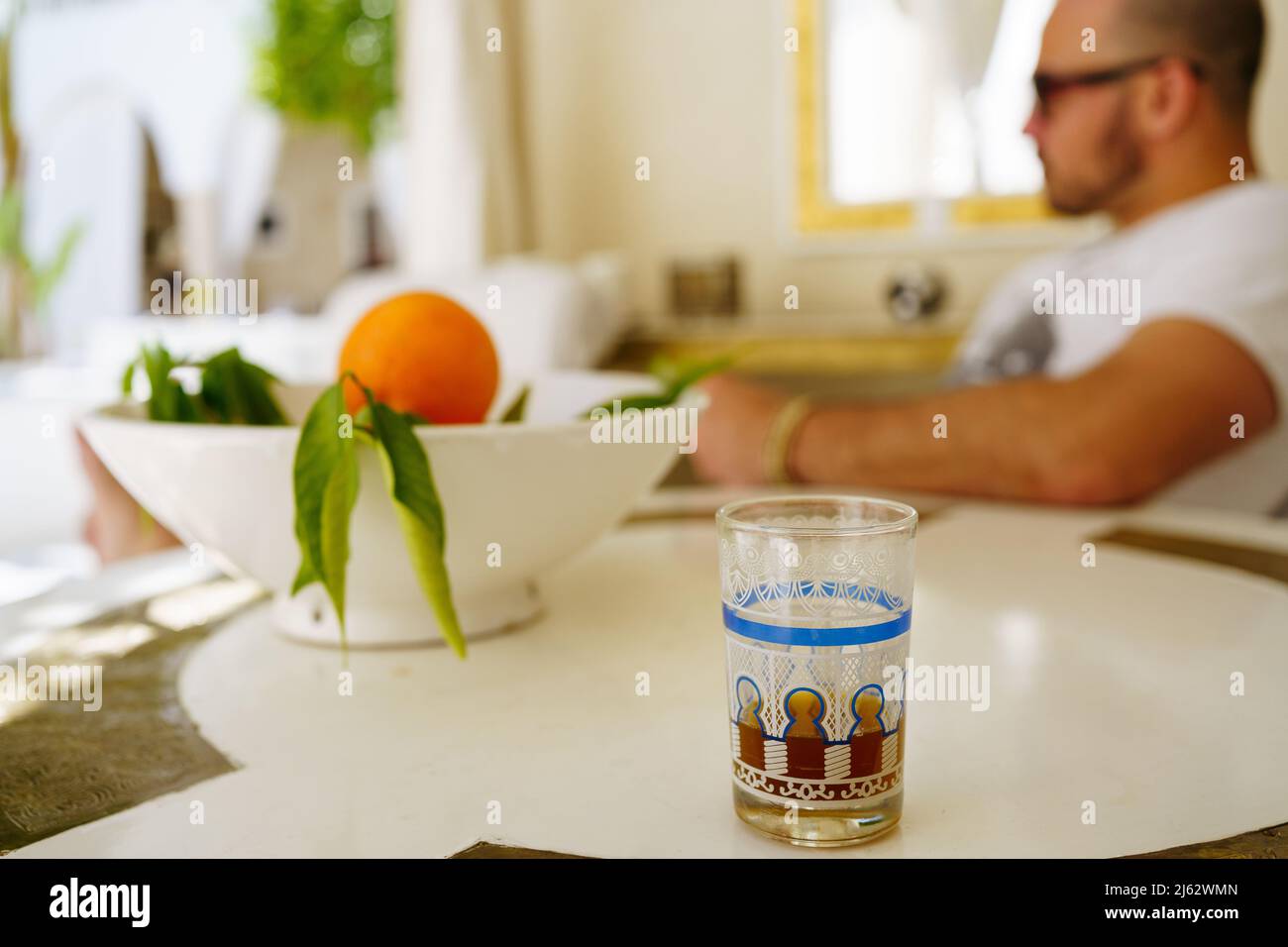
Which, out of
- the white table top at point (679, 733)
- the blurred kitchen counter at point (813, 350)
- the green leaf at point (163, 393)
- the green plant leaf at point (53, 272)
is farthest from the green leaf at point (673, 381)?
the green plant leaf at point (53, 272)

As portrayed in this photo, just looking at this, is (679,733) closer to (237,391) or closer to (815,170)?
(237,391)

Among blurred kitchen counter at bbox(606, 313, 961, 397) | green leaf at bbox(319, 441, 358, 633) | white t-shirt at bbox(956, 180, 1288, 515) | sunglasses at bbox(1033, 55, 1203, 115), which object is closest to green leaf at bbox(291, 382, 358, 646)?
green leaf at bbox(319, 441, 358, 633)

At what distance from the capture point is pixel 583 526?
644 mm

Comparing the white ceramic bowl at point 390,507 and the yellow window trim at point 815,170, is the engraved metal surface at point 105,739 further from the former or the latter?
the yellow window trim at point 815,170

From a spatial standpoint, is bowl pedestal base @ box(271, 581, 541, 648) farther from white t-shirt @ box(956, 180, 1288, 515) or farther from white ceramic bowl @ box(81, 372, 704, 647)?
white t-shirt @ box(956, 180, 1288, 515)

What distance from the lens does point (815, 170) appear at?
310 cm

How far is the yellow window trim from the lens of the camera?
302 cm

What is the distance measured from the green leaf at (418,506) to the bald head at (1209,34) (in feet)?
4.16

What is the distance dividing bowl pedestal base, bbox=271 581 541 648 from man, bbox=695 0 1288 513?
0.61 m

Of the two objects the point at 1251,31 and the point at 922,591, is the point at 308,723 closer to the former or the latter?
the point at 922,591

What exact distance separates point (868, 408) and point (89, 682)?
867 millimetres

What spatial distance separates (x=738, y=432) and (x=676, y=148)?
2334 millimetres

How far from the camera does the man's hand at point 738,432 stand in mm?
1221

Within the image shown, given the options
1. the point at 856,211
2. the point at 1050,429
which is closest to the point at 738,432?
the point at 1050,429
